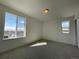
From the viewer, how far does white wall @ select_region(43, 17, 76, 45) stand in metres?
6.25

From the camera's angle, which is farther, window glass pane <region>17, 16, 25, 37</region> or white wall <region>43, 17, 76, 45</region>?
white wall <region>43, 17, 76, 45</region>

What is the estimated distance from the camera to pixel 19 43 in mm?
5160

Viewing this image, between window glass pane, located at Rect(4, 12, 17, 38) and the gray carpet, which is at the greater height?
window glass pane, located at Rect(4, 12, 17, 38)

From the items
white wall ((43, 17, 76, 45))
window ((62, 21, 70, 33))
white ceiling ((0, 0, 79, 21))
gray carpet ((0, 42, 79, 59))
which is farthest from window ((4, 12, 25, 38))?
window ((62, 21, 70, 33))

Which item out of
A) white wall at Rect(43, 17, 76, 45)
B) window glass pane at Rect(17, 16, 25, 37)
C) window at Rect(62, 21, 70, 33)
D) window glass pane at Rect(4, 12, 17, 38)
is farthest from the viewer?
window at Rect(62, 21, 70, 33)

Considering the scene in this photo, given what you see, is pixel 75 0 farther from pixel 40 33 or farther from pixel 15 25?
pixel 40 33

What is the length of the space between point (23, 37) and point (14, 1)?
8.96 ft

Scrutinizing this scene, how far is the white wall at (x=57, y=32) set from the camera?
625 centimetres

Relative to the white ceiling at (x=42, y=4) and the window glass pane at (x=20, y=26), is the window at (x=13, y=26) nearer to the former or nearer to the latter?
the window glass pane at (x=20, y=26)

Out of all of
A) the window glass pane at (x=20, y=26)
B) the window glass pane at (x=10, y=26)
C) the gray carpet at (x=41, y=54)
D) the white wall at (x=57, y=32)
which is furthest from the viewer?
the white wall at (x=57, y=32)

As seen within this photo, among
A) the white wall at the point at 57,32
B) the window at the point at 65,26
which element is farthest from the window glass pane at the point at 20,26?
the window at the point at 65,26

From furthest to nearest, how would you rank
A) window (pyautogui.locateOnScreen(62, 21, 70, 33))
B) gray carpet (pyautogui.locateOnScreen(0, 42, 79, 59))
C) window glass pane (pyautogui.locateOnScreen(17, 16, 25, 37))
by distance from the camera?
window (pyautogui.locateOnScreen(62, 21, 70, 33)) < window glass pane (pyautogui.locateOnScreen(17, 16, 25, 37)) < gray carpet (pyautogui.locateOnScreen(0, 42, 79, 59))

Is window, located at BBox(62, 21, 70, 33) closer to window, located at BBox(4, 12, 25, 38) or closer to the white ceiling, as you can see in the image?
the white ceiling

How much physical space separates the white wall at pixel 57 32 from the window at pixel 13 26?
3373 mm
